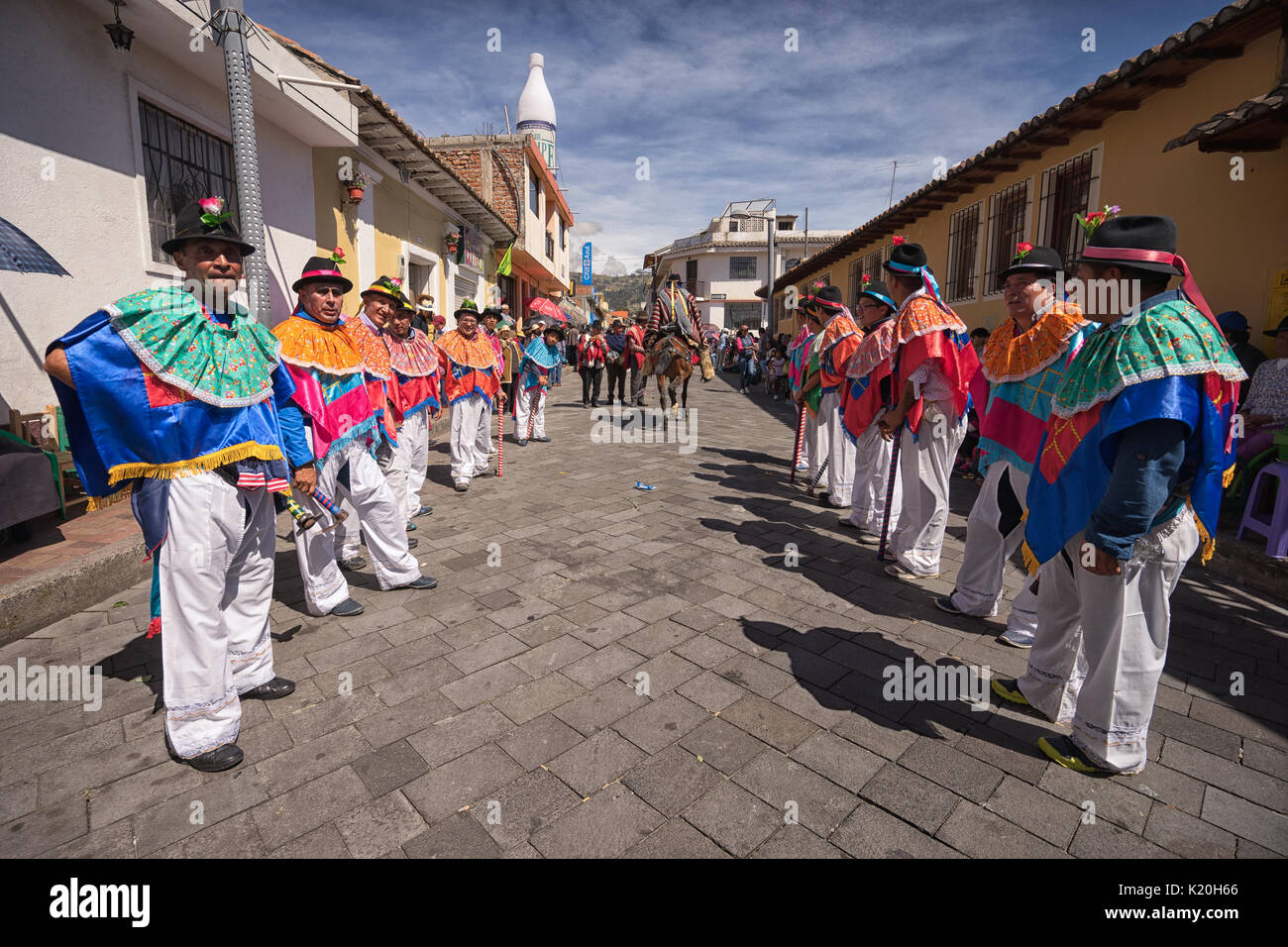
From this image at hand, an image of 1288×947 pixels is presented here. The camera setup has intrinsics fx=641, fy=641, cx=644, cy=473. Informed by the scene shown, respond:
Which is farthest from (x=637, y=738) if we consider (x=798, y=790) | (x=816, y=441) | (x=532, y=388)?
(x=532, y=388)

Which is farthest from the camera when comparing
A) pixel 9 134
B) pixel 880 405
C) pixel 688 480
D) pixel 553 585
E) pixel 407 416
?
pixel 688 480

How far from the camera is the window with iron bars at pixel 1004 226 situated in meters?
9.45

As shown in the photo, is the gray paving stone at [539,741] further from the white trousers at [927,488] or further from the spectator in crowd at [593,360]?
the spectator in crowd at [593,360]

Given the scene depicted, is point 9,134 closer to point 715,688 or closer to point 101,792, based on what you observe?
point 101,792

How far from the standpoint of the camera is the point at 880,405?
5113 millimetres

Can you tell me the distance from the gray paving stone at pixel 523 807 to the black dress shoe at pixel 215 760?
1037 mm

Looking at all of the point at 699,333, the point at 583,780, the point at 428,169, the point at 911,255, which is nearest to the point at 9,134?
the point at 583,780

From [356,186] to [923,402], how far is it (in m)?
Result: 8.94

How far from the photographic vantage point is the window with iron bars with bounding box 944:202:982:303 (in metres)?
10.8

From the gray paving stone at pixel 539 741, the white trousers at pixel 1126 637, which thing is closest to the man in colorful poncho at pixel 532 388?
the gray paving stone at pixel 539 741

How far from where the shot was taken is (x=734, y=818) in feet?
7.44

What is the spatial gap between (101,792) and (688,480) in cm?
607

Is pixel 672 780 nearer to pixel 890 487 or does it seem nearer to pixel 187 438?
pixel 187 438

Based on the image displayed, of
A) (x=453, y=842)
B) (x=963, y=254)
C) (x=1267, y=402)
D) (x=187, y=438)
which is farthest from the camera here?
(x=963, y=254)
